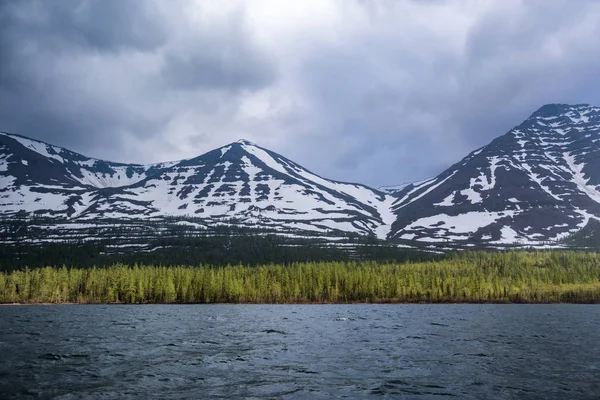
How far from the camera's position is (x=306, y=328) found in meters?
85.7

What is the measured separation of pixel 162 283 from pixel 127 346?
142201 mm

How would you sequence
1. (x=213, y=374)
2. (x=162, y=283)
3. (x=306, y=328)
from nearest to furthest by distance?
(x=213, y=374) < (x=306, y=328) < (x=162, y=283)

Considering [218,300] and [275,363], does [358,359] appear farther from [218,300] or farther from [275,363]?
[218,300]

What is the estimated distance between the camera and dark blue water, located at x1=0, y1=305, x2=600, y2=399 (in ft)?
118

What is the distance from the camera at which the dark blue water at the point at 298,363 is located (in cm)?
3584

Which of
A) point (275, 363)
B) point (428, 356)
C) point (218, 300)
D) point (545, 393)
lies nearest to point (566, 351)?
point (428, 356)

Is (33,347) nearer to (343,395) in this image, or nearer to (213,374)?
(213,374)

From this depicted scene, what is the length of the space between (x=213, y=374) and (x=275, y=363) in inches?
306

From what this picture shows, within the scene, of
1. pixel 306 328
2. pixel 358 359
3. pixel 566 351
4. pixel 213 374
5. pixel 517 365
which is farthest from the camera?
pixel 306 328

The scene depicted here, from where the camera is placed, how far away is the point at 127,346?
5941cm

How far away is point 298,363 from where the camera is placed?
4809 centimetres

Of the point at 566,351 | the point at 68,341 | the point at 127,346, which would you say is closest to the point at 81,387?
the point at 127,346

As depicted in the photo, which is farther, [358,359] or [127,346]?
[127,346]

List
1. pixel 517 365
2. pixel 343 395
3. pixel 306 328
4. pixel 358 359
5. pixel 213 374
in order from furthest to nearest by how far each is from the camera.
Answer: pixel 306 328, pixel 358 359, pixel 517 365, pixel 213 374, pixel 343 395
